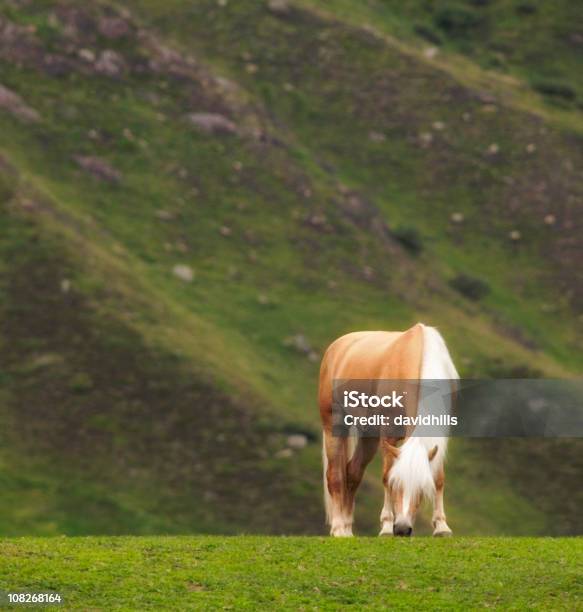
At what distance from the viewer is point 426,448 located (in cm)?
2527

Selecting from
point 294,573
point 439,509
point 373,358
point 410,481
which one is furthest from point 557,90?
point 294,573

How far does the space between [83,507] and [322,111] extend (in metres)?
49.5

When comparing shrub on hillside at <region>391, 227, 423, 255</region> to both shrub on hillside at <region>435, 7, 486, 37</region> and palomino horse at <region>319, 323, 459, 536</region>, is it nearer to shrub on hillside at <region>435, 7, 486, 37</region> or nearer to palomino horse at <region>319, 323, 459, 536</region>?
shrub on hillside at <region>435, 7, 486, 37</region>

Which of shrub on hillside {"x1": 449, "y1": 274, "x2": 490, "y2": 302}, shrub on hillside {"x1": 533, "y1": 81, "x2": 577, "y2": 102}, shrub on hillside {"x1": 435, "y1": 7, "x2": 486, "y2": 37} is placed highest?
shrub on hillside {"x1": 435, "y1": 7, "x2": 486, "y2": 37}

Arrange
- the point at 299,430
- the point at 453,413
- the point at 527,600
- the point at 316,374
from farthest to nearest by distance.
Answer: the point at 316,374
the point at 299,430
the point at 453,413
the point at 527,600

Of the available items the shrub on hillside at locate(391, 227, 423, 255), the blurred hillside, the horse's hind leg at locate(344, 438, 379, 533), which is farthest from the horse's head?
the shrub on hillside at locate(391, 227, 423, 255)

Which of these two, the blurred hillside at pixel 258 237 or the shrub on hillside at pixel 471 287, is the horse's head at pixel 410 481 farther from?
the shrub on hillside at pixel 471 287

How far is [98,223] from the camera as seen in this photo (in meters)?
89.8

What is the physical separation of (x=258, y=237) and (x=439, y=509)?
66960 mm

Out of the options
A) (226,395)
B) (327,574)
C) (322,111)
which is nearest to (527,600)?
(327,574)

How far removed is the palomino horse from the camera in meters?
24.9

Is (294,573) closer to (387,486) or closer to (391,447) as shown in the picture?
(387,486)

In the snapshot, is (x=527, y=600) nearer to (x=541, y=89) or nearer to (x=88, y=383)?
(x=88, y=383)

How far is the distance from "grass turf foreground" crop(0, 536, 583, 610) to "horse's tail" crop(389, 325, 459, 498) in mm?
1163
